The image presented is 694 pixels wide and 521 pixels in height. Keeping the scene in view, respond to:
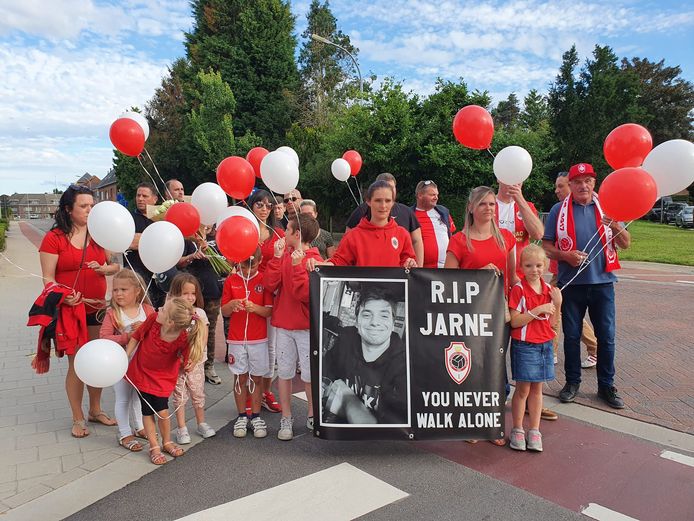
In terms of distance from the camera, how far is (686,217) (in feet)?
115

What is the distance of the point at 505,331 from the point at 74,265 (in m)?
3.39

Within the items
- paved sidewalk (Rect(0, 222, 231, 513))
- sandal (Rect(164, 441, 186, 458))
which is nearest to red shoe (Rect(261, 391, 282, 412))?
paved sidewalk (Rect(0, 222, 231, 513))

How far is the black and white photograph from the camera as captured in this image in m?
3.50

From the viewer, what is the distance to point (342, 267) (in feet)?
11.6

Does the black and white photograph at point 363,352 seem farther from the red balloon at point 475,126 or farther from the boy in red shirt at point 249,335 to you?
the red balloon at point 475,126

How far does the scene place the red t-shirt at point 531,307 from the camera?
3.63 m

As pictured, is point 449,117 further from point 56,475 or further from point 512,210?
point 56,475

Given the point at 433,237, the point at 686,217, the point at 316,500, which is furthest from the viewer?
the point at 686,217

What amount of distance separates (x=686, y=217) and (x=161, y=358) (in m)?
40.9

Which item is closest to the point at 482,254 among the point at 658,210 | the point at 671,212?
the point at 671,212

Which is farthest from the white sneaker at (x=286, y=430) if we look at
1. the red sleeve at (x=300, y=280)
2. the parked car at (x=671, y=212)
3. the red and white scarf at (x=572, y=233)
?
the parked car at (x=671, y=212)

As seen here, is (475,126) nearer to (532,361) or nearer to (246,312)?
(532,361)

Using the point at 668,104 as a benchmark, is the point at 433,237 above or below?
below

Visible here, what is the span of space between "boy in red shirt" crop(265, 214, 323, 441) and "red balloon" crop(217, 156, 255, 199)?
2.73 ft
